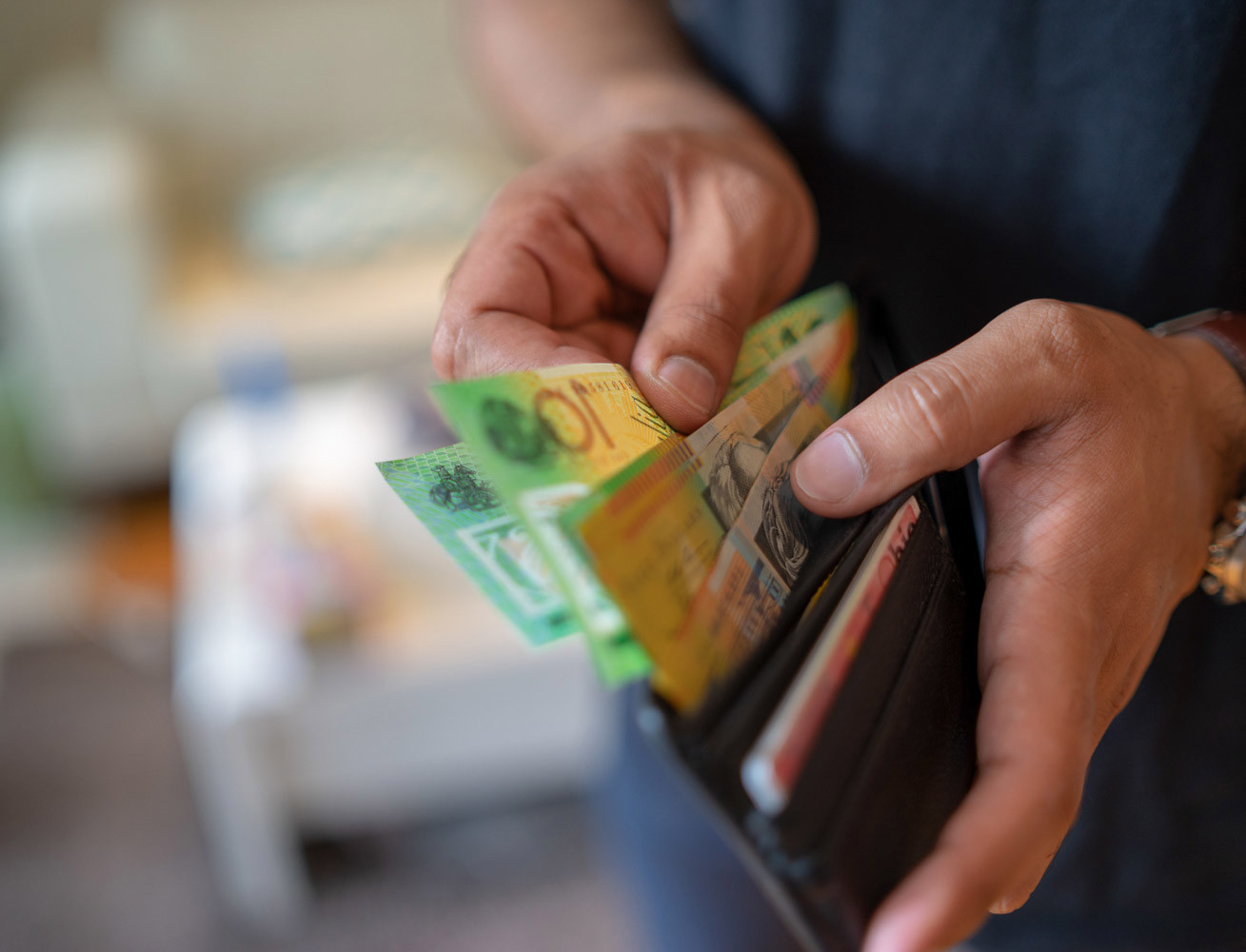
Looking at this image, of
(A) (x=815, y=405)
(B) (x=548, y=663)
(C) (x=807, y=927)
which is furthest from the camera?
(B) (x=548, y=663)

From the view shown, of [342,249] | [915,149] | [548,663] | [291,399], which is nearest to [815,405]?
[915,149]

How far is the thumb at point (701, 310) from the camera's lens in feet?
Result: 1.48

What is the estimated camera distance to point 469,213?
2.72 meters

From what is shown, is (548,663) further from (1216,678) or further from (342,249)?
(342,249)

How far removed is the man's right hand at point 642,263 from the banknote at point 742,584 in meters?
0.05

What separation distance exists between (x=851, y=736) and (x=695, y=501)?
0.36 feet

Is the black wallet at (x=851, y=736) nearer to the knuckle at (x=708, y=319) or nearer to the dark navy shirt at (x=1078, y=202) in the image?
the knuckle at (x=708, y=319)

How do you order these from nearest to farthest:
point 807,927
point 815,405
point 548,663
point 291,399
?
point 807,927
point 815,405
point 548,663
point 291,399

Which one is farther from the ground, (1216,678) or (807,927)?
(807,927)

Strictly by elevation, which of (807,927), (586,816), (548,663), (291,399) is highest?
(807,927)

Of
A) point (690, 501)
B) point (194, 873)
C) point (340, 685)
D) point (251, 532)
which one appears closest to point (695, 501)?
point (690, 501)

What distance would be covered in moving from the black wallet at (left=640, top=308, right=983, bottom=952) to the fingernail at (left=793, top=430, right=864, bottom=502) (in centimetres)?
2

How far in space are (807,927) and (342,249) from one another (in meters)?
2.59

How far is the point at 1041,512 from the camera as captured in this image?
1.41ft
